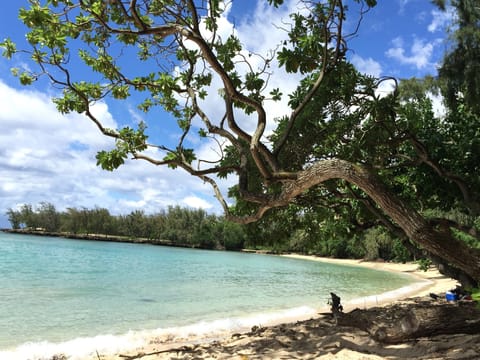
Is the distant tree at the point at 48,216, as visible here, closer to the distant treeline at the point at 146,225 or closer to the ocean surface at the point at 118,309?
the distant treeline at the point at 146,225

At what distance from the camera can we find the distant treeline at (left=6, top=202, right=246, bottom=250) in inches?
3078

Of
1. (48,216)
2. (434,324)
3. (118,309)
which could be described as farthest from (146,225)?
(434,324)

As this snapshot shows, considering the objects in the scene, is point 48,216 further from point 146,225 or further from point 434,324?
point 434,324

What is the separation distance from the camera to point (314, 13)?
525 centimetres

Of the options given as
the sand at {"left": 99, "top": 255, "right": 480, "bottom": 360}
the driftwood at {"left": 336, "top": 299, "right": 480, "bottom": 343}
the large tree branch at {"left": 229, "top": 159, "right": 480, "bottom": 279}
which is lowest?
the sand at {"left": 99, "top": 255, "right": 480, "bottom": 360}

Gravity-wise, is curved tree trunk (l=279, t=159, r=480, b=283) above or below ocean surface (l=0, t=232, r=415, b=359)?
above

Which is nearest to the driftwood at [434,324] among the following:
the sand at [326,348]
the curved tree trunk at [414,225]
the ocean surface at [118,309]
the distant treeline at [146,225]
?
the sand at [326,348]

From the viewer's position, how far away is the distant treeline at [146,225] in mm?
78188

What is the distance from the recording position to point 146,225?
8088 centimetres

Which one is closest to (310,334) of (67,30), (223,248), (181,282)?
(67,30)

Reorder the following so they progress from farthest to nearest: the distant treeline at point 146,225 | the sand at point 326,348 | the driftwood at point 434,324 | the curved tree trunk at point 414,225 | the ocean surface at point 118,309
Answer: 1. the distant treeline at point 146,225
2. the ocean surface at point 118,309
3. the driftwood at point 434,324
4. the sand at point 326,348
5. the curved tree trunk at point 414,225

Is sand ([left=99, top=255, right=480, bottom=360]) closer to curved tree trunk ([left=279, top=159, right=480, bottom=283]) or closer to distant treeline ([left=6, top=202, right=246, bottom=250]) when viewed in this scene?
curved tree trunk ([left=279, top=159, right=480, bottom=283])

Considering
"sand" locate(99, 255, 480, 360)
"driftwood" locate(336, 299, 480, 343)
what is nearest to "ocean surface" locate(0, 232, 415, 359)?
"sand" locate(99, 255, 480, 360)

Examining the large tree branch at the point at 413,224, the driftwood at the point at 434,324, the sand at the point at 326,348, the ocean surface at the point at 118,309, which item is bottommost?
the ocean surface at the point at 118,309
